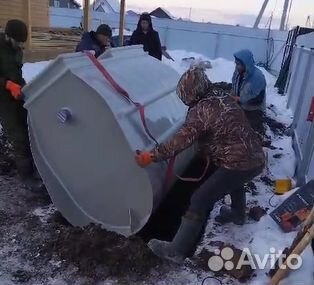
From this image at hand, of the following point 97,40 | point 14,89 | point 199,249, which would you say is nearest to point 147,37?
point 97,40

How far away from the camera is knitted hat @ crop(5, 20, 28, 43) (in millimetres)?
Answer: 4008

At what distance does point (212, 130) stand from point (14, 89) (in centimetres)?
198

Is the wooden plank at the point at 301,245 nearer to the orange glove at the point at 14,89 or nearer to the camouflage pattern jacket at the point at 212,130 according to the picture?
the camouflage pattern jacket at the point at 212,130

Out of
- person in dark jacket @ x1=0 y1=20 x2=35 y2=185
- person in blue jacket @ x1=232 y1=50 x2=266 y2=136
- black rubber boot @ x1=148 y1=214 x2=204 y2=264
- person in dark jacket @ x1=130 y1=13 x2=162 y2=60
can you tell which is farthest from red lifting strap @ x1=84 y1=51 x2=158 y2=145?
person in dark jacket @ x1=130 y1=13 x2=162 y2=60

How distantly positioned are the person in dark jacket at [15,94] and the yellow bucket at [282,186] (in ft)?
9.07

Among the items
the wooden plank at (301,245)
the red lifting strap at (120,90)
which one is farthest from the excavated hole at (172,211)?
the wooden plank at (301,245)

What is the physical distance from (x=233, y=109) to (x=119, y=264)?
57.7 inches

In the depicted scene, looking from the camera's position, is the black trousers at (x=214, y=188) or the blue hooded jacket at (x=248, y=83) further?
the blue hooded jacket at (x=248, y=83)

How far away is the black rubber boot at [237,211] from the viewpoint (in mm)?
3826

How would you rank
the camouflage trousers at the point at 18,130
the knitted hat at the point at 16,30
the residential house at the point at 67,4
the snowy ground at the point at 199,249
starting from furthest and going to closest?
the residential house at the point at 67,4 < the camouflage trousers at the point at 18,130 < the knitted hat at the point at 16,30 < the snowy ground at the point at 199,249

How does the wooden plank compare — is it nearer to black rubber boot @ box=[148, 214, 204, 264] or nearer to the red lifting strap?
black rubber boot @ box=[148, 214, 204, 264]

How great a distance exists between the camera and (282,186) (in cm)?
475

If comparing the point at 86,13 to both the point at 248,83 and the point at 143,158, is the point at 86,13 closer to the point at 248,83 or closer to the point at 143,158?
the point at 248,83

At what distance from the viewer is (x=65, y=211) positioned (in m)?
3.77
